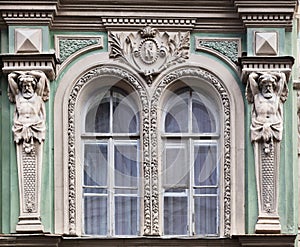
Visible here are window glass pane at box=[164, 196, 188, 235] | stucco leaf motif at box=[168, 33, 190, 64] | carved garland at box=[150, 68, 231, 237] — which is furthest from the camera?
stucco leaf motif at box=[168, 33, 190, 64]

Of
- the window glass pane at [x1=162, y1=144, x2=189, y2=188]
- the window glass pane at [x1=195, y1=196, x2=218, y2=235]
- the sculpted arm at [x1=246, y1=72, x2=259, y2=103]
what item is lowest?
the window glass pane at [x1=195, y1=196, x2=218, y2=235]

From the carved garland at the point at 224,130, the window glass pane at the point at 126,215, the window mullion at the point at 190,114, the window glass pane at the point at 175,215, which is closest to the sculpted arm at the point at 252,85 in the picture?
the carved garland at the point at 224,130

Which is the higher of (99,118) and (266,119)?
(99,118)

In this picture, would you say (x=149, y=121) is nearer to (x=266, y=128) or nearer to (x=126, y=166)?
(x=126, y=166)

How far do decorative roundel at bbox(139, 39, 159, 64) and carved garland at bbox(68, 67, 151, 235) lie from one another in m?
0.34

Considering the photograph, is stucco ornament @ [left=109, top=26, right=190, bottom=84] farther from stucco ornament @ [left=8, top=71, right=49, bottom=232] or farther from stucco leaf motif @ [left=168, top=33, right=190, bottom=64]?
stucco ornament @ [left=8, top=71, right=49, bottom=232]

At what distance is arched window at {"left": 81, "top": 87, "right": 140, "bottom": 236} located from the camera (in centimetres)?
3325

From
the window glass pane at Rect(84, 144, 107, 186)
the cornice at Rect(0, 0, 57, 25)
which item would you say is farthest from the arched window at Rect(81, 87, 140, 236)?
the cornice at Rect(0, 0, 57, 25)

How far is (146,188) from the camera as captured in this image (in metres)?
33.2

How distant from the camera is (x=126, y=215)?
33.3 metres

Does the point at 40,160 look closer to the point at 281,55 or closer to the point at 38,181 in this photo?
the point at 38,181

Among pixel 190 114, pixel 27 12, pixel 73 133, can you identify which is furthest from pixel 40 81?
pixel 190 114

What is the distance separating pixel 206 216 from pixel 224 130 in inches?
52.1

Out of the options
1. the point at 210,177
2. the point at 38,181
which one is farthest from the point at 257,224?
the point at 38,181
